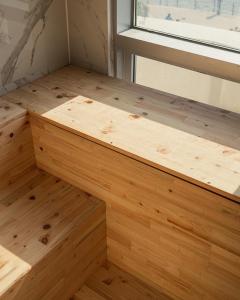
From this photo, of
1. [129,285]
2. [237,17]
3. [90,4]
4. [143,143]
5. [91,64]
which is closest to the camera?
[143,143]

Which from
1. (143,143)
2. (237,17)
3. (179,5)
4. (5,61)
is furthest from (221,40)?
(5,61)

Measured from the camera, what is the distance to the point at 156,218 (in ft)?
4.53

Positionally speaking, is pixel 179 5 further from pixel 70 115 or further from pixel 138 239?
pixel 138 239

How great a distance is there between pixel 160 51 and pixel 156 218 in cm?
70

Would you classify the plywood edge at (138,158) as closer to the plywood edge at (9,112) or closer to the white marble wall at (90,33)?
the plywood edge at (9,112)

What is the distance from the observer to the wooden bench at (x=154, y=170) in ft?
4.04

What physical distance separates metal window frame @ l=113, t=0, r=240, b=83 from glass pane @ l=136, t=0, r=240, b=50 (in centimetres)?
3

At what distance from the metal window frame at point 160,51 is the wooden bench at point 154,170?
0.47ft

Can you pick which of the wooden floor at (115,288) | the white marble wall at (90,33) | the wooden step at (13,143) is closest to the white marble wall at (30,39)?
the white marble wall at (90,33)

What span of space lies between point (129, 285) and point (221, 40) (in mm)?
1018

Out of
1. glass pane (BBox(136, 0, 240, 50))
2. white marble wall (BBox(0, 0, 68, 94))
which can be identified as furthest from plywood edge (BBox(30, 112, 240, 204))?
glass pane (BBox(136, 0, 240, 50))

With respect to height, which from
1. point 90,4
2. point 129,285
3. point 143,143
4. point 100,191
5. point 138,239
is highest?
point 90,4

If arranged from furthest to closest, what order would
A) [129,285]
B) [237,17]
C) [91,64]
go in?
[91,64], [129,285], [237,17]

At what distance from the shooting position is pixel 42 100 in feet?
5.28
